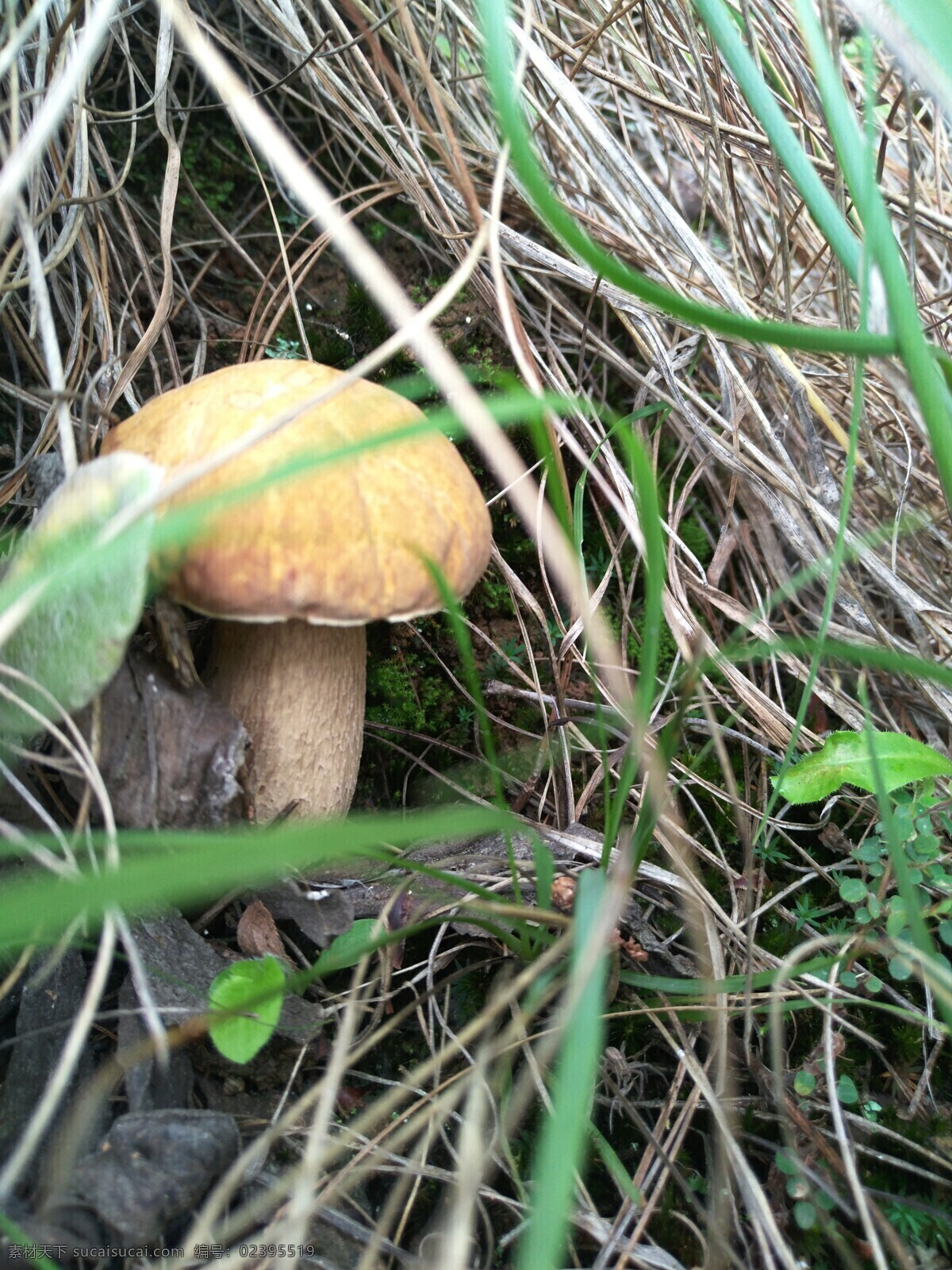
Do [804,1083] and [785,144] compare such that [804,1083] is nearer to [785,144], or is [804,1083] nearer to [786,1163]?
[786,1163]

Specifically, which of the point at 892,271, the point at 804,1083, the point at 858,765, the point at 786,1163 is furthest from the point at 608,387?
the point at 786,1163

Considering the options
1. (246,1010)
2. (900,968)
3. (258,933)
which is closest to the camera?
(246,1010)

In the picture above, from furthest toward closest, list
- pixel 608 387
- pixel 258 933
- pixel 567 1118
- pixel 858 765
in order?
1. pixel 608 387
2. pixel 858 765
3. pixel 258 933
4. pixel 567 1118

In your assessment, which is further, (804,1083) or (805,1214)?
(804,1083)

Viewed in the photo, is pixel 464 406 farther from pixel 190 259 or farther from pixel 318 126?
pixel 318 126

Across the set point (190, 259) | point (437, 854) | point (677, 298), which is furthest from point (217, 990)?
point (190, 259)

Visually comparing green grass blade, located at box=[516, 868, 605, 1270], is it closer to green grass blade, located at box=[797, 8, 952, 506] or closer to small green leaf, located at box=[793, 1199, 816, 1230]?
small green leaf, located at box=[793, 1199, 816, 1230]

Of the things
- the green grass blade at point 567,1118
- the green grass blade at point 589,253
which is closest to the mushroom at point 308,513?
the green grass blade at point 589,253

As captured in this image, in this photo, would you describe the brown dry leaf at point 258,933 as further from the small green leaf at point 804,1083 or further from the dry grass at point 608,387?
the small green leaf at point 804,1083
